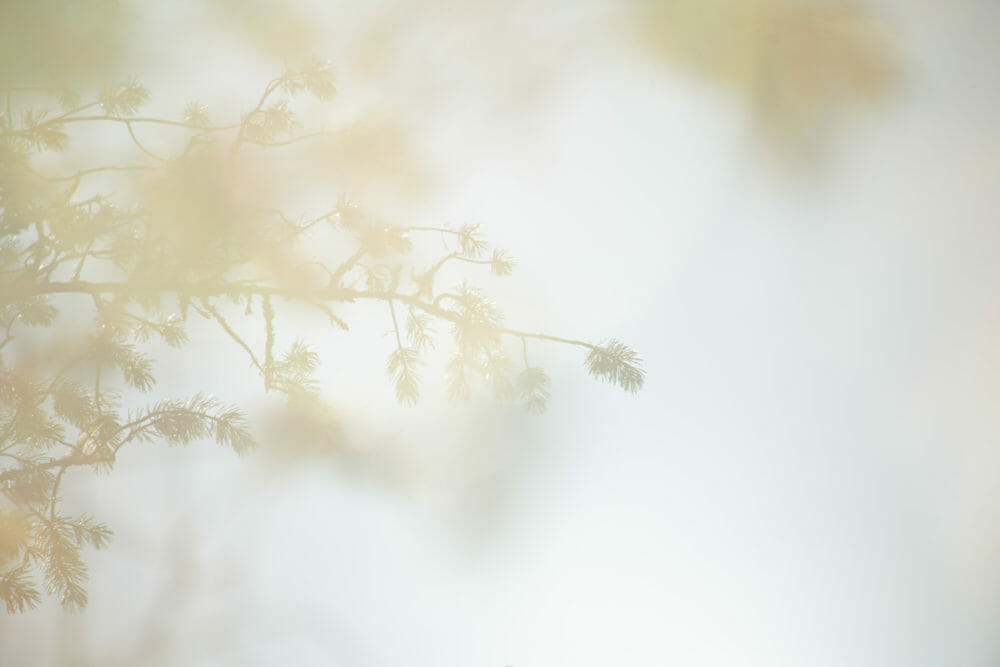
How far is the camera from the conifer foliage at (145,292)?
648mm

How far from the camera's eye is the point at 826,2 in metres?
1.17

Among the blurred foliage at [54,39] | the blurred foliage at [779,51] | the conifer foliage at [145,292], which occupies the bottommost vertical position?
the conifer foliage at [145,292]

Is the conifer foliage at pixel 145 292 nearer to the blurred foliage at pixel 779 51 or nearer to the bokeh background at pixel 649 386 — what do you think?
the bokeh background at pixel 649 386

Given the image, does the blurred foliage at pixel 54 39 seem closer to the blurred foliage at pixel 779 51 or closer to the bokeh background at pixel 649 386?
the bokeh background at pixel 649 386

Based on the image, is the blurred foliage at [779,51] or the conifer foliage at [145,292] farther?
the blurred foliage at [779,51]

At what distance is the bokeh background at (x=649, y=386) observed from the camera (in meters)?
1.13

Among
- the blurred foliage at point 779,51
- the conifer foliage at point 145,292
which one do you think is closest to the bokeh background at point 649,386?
the blurred foliage at point 779,51

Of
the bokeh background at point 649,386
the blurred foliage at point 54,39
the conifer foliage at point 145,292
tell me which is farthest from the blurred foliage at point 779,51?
the blurred foliage at point 54,39

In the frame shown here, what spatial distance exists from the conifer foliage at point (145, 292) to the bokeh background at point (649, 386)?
0.30 m

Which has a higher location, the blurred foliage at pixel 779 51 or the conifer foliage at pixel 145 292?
the blurred foliage at pixel 779 51

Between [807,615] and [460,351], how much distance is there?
3.09ft

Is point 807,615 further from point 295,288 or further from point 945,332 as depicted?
point 295,288

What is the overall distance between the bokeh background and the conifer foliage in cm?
30

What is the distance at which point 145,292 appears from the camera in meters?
0.65
